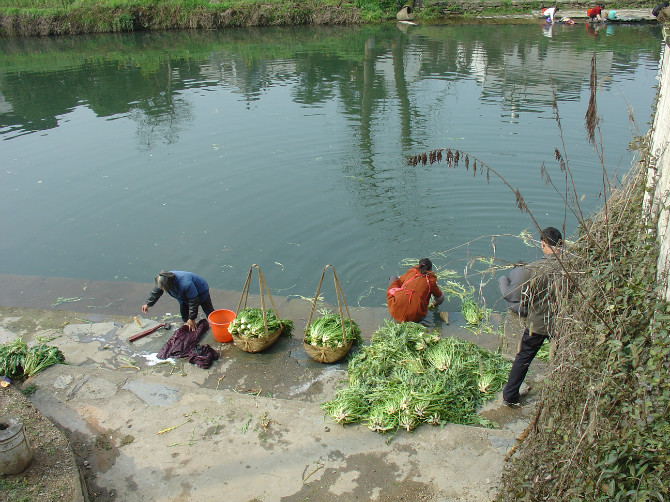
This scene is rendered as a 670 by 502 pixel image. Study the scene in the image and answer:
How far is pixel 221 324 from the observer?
7.66m

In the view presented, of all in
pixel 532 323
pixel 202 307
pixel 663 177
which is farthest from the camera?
pixel 202 307

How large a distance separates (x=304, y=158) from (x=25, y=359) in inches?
396

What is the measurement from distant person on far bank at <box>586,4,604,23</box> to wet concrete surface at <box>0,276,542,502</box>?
3490 centimetres

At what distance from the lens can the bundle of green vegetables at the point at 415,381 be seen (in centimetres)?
570

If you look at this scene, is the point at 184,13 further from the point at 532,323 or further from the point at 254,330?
the point at 532,323

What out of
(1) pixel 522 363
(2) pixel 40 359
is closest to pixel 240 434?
(1) pixel 522 363

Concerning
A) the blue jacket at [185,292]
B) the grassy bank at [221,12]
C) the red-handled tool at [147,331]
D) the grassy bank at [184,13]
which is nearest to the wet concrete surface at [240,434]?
the red-handled tool at [147,331]

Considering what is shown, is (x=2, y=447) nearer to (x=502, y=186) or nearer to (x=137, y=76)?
(x=502, y=186)

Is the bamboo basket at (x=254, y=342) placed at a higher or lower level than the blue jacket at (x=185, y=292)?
lower

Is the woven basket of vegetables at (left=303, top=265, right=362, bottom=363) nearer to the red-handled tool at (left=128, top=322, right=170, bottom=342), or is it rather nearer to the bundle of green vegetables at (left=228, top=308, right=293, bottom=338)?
the bundle of green vegetables at (left=228, top=308, right=293, bottom=338)

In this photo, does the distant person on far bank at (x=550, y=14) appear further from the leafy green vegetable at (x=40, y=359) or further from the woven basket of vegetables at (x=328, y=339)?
the leafy green vegetable at (x=40, y=359)

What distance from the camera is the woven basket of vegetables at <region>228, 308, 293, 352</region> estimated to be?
7.31m

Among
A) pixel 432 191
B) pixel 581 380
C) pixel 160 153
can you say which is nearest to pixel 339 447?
pixel 581 380

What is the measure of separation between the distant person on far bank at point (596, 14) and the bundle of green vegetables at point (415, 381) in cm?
3596
